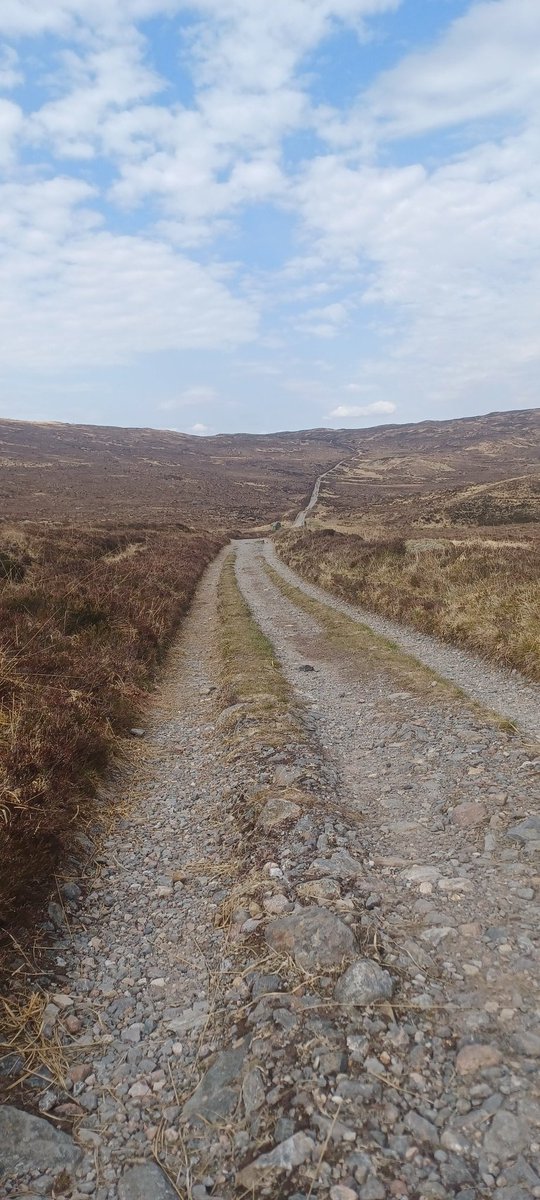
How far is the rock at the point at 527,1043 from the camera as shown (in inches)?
126

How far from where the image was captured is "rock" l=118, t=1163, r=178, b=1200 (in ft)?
9.16

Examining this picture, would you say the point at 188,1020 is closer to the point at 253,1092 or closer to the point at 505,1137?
the point at 253,1092

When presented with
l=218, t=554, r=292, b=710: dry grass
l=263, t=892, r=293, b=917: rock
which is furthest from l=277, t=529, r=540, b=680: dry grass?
l=263, t=892, r=293, b=917: rock

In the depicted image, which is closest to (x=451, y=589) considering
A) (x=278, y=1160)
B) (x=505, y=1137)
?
(x=505, y=1137)

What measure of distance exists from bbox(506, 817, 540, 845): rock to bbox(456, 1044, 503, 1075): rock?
231cm

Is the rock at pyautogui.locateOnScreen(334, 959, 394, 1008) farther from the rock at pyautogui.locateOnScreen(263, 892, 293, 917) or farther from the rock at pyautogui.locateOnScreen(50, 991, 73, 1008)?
the rock at pyautogui.locateOnScreen(50, 991, 73, 1008)

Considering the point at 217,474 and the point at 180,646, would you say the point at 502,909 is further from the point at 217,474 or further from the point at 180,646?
the point at 217,474

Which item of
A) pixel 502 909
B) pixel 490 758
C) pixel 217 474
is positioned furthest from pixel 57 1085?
pixel 217 474

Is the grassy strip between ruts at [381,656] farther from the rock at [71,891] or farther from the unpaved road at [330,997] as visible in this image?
the rock at [71,891]

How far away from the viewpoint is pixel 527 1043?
3258 mm

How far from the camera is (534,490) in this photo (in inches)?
2697

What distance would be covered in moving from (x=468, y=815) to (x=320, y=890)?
6.64ft

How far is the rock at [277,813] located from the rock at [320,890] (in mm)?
1033

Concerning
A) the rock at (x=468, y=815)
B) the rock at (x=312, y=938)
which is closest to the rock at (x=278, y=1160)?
the rock at (x=312, y=938)
